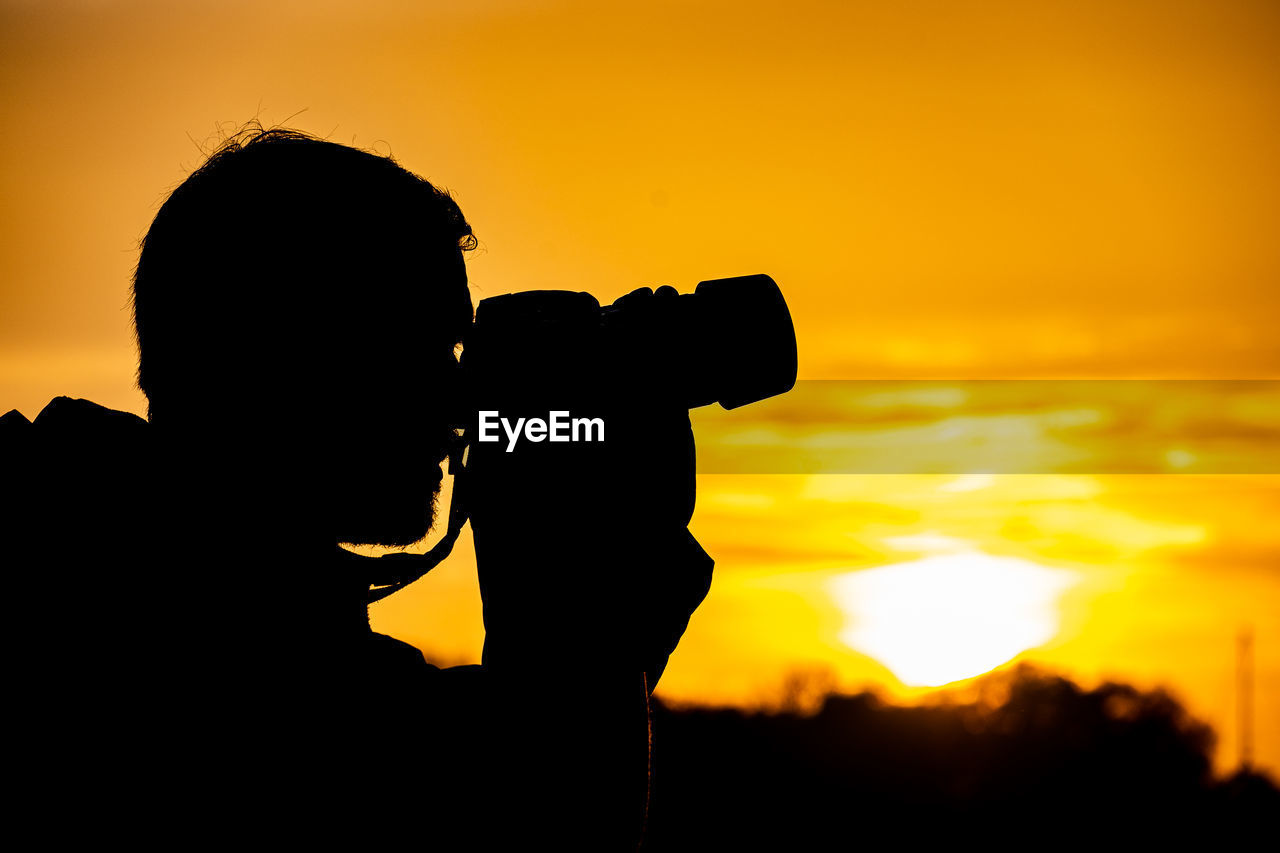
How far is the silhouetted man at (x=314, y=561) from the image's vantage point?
1.66 ft

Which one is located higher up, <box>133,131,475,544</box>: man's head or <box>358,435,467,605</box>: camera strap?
<box>133,131,475,544</box>: man's head

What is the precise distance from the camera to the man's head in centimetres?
66

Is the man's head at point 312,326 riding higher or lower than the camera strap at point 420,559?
higher

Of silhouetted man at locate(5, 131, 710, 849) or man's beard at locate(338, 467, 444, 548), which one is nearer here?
silhouetted man at locate(5, 131, 710, 849)

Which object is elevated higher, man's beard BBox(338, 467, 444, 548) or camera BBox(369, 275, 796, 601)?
camera BBox(369, 275, 796, 601)

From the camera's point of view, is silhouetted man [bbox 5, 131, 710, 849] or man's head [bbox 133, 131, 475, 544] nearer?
silhouetted man [bbox 5, 131, 710, 849]

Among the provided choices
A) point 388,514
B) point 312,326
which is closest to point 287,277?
point 312,326

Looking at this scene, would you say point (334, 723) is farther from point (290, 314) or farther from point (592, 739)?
point (290, 314)

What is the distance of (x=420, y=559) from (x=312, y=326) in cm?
21

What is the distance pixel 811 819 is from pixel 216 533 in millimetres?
20834

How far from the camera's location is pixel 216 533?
1.78 feet

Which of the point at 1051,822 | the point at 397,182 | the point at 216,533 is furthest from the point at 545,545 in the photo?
the point at 1051,822

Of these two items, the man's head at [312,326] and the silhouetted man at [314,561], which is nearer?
the silhouetted man at [314,561]

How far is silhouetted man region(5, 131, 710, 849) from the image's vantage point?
1.66 feet
